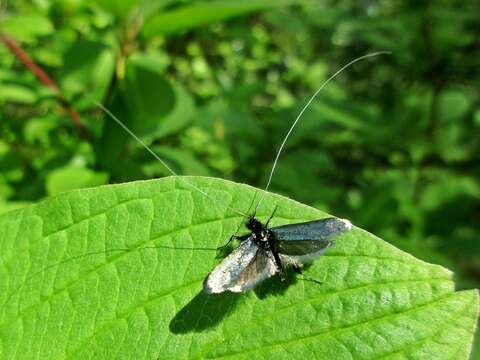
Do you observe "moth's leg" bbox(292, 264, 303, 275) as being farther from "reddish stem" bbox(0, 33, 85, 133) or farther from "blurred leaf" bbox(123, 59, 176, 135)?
"reddish stem" bbox(0, 33, 85, 133)

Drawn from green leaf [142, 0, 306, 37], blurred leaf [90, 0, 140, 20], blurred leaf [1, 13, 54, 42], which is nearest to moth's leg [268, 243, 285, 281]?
green leaf [142, 0, 306, 37]

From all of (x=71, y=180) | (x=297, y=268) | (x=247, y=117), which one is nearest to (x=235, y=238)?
(x=297, y=268)

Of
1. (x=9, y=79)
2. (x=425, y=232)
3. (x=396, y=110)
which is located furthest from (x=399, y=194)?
(x=9, y=79)

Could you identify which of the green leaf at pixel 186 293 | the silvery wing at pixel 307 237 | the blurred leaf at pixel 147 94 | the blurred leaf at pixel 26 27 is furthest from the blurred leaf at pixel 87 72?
the silvery wing at pixel 307 237

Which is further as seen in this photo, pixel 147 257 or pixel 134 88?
pixel 134 88

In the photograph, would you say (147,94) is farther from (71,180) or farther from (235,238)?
(235,238)

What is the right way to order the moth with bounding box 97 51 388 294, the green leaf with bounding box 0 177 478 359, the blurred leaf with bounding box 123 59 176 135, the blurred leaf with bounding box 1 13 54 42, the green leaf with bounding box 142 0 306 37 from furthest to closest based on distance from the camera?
the blurred leaf with bounding box 1 13 54 42
the blurred leaf with bounding box 123 59 176 135
the green leaf with bounding box 142 0 306 37
the moth with bounding box 97 51 388 294
the green leaf with bounding box 0 177 478 359

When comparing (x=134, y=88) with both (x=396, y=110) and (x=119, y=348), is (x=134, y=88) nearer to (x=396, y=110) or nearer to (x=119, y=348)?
(x=119, y=348)
